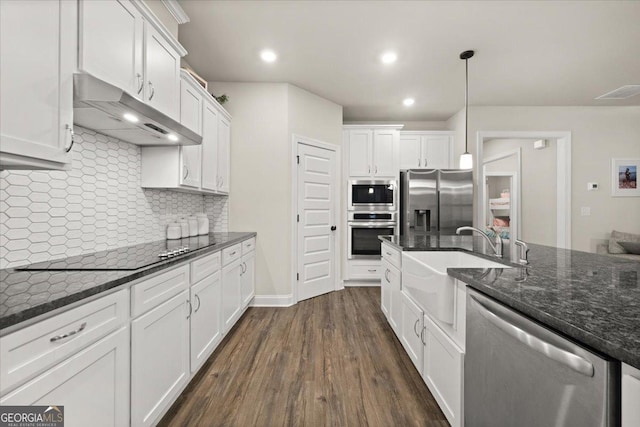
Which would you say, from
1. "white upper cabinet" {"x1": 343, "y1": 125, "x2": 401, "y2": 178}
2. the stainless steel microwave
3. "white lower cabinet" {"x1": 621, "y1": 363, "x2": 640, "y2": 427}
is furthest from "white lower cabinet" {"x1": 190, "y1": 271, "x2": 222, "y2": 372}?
"white upper cabinet" {"x1": 343, "y1": 125, "x2": 401, "y2": 178}

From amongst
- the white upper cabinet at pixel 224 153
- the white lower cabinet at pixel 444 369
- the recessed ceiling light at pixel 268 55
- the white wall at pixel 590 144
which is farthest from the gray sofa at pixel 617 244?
the white upper cabinet at pixel 224 153

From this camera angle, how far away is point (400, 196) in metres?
4.48

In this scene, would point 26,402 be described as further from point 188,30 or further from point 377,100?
point 377,100

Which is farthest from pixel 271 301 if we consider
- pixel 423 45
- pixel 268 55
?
pixel 423 45

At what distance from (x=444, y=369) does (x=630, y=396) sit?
3.29ft

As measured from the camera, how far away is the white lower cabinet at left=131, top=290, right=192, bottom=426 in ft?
4.03

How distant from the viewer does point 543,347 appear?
765 mm

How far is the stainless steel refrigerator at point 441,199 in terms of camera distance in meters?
4.14

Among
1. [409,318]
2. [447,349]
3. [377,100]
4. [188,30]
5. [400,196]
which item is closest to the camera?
[447,349]

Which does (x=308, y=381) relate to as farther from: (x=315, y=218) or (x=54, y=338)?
(x=315, y=218)

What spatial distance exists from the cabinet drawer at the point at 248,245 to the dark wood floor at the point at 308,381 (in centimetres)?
77

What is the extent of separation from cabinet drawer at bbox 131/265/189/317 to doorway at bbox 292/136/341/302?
1.95 meters

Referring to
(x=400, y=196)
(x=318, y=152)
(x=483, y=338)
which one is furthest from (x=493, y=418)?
(x=400, y=196)

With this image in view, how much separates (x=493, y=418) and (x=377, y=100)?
4.00 meters
